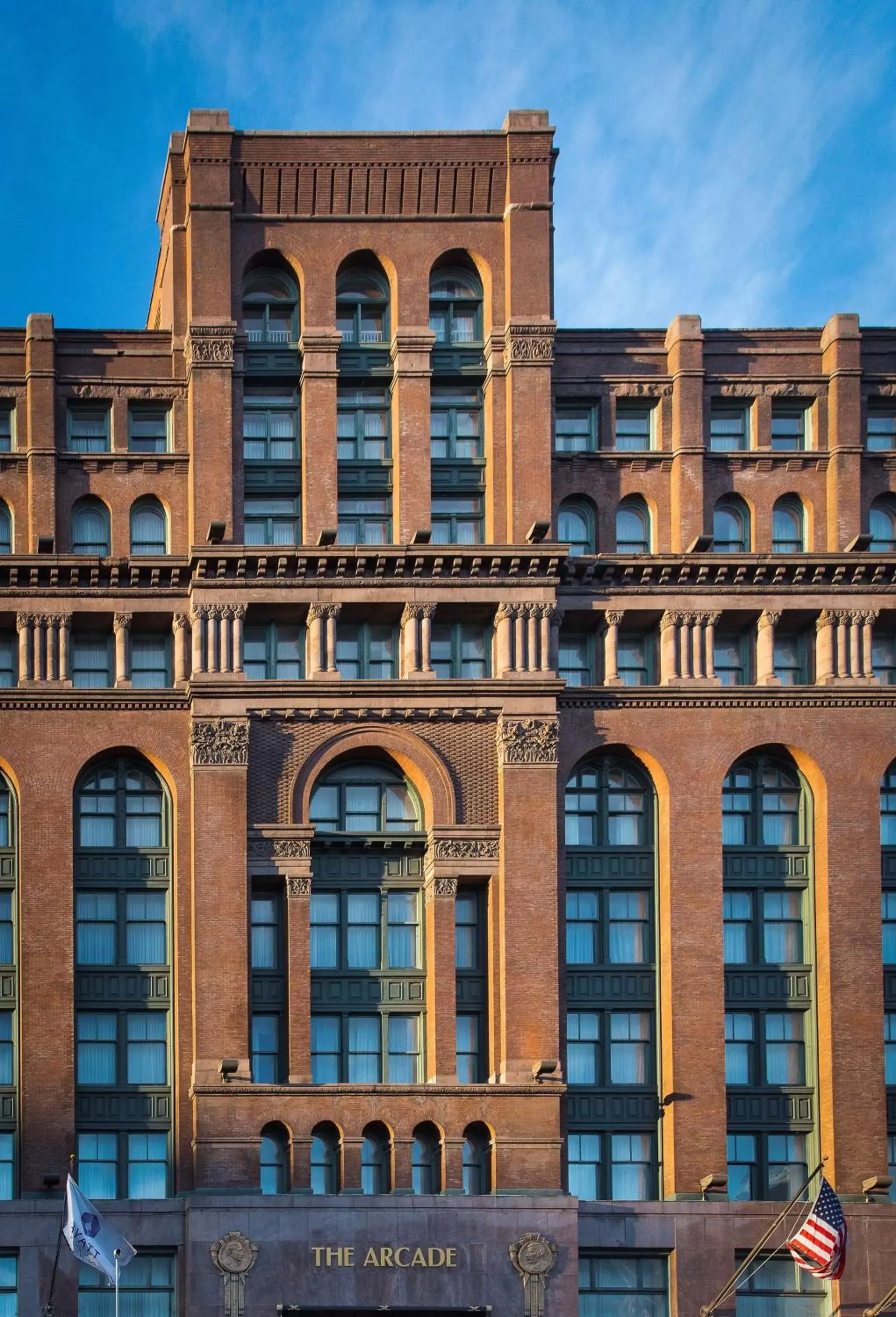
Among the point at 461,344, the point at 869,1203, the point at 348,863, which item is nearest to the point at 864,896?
the point at 869,1203

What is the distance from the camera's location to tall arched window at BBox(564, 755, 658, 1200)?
229 ft

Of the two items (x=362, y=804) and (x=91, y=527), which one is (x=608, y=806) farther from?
(x=91, y=527)

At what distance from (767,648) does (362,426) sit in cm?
1262

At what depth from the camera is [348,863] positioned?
70.4m

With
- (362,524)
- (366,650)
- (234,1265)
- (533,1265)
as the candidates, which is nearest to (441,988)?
(533,1265)

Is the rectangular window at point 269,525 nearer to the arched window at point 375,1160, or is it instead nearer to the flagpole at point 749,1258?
the arched window at point 375,1160

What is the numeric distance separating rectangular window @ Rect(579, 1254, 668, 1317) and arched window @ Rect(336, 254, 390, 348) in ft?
83.8

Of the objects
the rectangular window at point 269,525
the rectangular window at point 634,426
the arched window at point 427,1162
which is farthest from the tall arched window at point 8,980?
the rectangular window at point 634,426

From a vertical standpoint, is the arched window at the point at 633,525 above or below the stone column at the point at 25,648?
above

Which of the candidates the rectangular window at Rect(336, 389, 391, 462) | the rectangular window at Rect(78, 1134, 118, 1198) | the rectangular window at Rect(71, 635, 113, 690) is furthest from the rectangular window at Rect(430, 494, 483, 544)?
the rectangular window at Rect(78, 1134, 118, 1198)

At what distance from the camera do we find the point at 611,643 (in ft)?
236

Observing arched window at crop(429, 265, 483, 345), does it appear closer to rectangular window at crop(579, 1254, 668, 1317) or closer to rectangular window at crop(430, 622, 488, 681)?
rectangular window at crop(430, 622, 488, 681)

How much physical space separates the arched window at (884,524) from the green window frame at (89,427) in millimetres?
21370

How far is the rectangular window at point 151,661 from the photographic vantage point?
7194 cm
